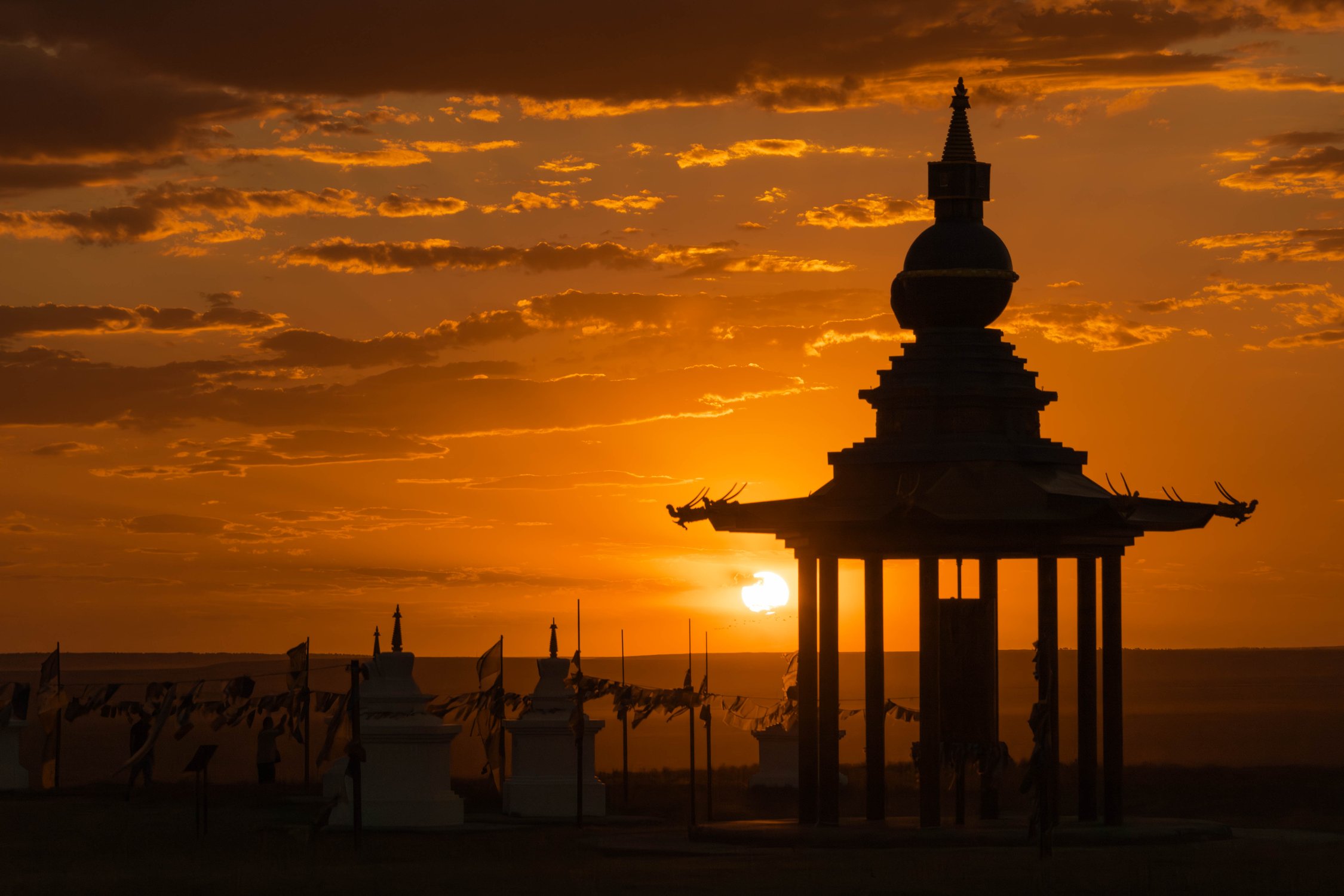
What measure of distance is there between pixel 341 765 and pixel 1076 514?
20888 millimetres

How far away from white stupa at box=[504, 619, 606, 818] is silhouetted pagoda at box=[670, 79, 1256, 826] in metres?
10.5

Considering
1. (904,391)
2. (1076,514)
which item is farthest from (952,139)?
(1076,514)

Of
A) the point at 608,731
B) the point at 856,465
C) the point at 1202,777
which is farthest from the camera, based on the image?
the point at 608,731

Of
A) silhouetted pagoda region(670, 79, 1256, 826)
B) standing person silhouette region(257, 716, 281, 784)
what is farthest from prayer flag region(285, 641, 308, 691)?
silhouetted pagoda region(670, 79, 1256, 826)

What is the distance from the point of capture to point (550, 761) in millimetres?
48406

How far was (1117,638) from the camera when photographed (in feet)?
125

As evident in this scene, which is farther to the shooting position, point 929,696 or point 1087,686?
point 1087,686

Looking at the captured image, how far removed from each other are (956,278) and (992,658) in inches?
284

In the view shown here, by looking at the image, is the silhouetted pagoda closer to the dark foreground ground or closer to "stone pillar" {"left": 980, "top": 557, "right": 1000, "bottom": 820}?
"stone pillar" {"left": 980, "top": 557, "right": 1000, "bottom": 820}

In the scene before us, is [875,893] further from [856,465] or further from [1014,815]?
[1014,815]

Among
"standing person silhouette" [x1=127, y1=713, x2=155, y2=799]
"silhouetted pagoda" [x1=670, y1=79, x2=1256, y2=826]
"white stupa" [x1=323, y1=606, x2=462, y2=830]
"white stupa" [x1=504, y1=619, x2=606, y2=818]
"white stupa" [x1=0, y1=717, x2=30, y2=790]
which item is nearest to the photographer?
"silhouetted pagoda" [x1=670, y1=79, x2=1256, y2=826]

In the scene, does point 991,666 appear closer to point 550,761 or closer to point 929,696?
point 929,696

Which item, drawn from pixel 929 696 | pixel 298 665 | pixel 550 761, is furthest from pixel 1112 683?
pixel 298 665

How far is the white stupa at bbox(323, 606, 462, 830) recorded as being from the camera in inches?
1753
